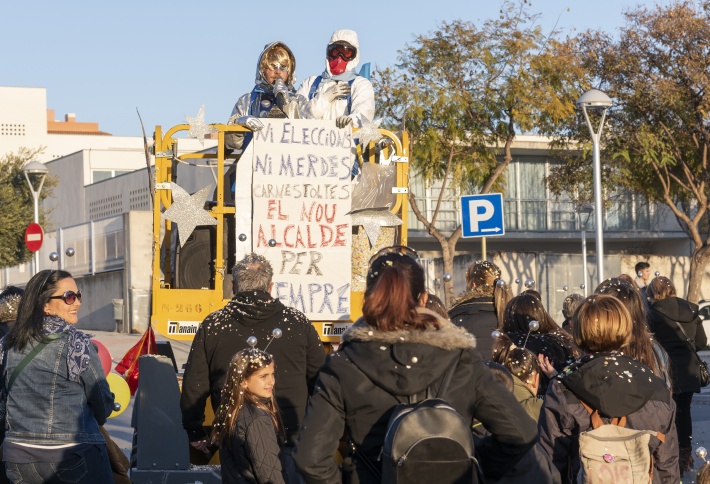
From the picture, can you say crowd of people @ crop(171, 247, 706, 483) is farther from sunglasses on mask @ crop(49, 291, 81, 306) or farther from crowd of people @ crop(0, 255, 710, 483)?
sunglasses on mask @ crop(49, 291, 81, 306)

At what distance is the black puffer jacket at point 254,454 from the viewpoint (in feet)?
17.8

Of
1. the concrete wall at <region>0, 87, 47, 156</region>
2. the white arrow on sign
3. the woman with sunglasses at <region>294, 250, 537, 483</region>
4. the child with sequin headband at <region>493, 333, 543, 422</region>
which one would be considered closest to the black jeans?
the child with sequin headband at <region>493, 333, 543, 422</region>

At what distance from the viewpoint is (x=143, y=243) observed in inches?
1193

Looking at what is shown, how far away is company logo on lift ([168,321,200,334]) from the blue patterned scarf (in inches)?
112

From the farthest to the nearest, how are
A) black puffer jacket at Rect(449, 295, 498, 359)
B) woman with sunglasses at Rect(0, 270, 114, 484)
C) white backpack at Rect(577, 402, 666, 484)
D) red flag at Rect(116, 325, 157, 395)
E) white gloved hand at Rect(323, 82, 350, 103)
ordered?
red flag at Rect(116, 325, 157, 395), white gloved hand at Rect(323, 82, 350, 103), black puffer jacket at Rect(449, 295, 498, 359), woman with sunglasses at Rect(0, 270, 114, 484), white backpack at Rect(577, 402, 666, 484)

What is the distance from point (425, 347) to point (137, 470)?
3871 millimetres

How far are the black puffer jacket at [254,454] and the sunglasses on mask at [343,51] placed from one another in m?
4.36

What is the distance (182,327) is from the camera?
8414mm

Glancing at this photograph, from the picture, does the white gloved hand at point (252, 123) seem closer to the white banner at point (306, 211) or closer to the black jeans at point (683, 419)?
the white banner at point (306, 211)

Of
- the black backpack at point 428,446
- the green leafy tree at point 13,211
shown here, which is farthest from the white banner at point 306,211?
the green leafy tree at point 13,211

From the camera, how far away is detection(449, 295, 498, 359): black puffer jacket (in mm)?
7445

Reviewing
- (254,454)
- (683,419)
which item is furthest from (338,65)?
(254,454)

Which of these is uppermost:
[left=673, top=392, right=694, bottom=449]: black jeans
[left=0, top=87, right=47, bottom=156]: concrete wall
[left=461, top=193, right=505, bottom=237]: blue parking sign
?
Result: [left=0, top=87, right=47, bottom=156]: concrete wall

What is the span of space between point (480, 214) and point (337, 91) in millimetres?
6433
